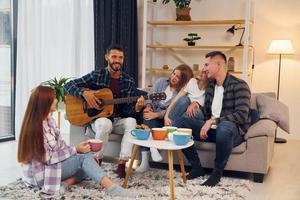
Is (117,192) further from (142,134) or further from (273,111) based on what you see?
(273,111)

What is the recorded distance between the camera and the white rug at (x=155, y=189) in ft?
8.32

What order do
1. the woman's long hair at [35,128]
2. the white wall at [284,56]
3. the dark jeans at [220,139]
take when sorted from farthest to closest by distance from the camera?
1. the white wall at [284,56]
2. the dark jeans at [220,139]
3. the woman's long hair at [35,128]

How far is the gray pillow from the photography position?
10.8 ft

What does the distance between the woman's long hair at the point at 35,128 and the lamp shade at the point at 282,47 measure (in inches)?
126

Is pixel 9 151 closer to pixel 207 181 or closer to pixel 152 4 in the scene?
pixel 207 181

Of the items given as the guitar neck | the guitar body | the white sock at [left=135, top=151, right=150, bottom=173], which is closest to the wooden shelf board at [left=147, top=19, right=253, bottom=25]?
the guitar neck

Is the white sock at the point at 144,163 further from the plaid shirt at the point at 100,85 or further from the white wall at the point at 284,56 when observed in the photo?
the white wall at the point at 284,56

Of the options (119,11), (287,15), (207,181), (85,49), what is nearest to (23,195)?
(207,181)

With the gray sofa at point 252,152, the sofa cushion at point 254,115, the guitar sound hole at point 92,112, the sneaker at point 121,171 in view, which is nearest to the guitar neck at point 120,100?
the guitar sound hole at point 92,112

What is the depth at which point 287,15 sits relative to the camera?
4.93 metres

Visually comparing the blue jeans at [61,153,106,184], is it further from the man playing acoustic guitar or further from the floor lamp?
the floor lamp

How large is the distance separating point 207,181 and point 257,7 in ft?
9.91

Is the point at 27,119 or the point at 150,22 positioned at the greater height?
the point at 150,22

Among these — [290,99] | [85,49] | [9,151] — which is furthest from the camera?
[290,99]
